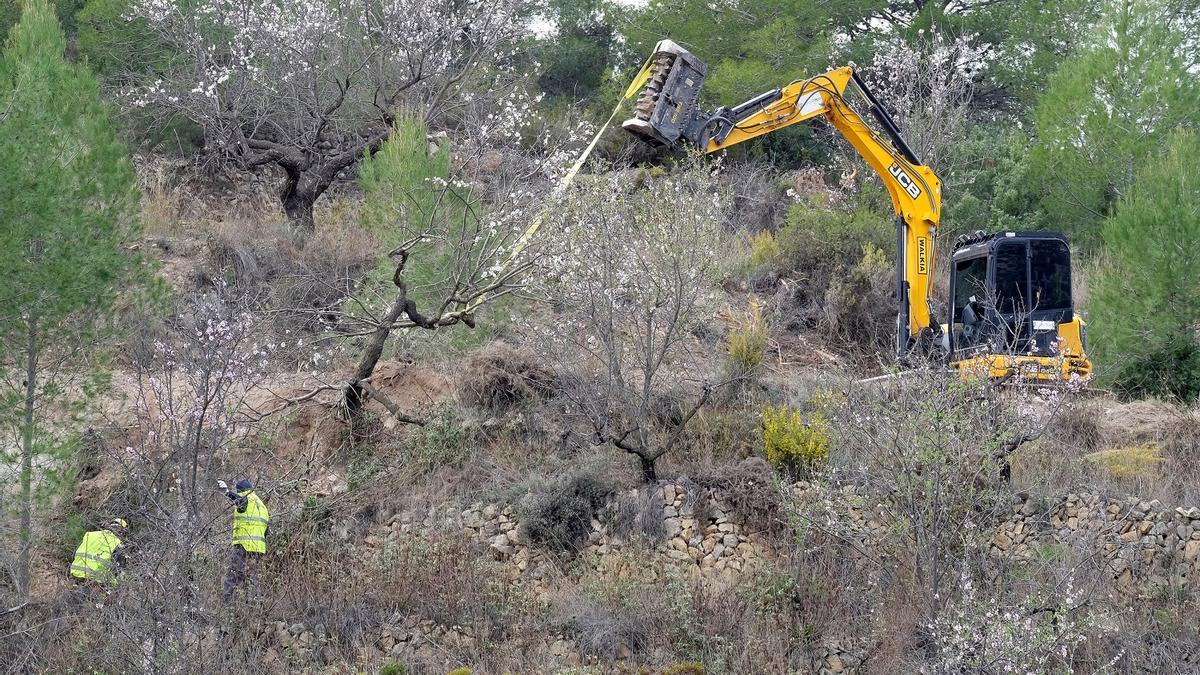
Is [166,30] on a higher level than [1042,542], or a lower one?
higher

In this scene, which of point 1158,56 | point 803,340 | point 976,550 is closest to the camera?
point 976,550

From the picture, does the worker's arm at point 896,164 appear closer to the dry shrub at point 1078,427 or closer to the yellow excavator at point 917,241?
the yellow excavator at point 917,241

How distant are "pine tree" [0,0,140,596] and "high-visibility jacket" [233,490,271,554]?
5.31 feet

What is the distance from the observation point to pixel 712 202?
14.6 m

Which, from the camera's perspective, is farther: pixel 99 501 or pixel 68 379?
pixel 99 501

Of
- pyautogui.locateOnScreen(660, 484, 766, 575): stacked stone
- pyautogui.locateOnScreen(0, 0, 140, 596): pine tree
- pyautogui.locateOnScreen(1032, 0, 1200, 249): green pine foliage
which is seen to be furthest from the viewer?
pyautogui.locateOnScreen(1032, 0, 1200, 249): green pine foliage

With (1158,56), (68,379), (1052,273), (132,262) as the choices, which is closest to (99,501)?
(68,379)

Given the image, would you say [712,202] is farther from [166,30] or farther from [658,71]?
[166,30]

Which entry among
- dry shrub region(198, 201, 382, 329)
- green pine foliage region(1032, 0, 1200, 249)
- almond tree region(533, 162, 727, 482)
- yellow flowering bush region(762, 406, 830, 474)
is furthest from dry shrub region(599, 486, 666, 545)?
green pine foliage region(1032, 0, 1200, 249)

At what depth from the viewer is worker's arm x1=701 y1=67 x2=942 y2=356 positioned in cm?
1345

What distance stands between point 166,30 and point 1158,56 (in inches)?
629

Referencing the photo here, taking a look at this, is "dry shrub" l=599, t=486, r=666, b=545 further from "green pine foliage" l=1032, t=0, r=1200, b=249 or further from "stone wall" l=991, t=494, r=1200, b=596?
"green pine foliage" l=1032, t=0, r=1200, b=249

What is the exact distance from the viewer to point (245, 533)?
35.5ft

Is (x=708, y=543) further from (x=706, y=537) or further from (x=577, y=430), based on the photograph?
(x=577, y=430)
